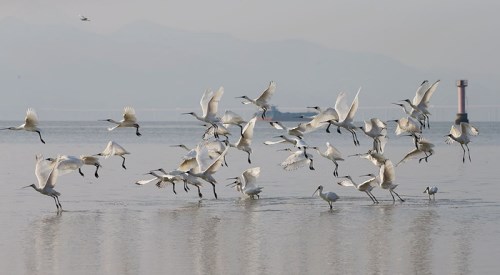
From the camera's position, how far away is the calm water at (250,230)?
1950 centimetres

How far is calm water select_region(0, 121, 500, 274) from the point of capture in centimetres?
1950

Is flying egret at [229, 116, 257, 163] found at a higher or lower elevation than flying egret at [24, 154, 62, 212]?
higher

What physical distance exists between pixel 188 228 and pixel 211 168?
3.30 metres

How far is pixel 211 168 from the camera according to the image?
2795 cm

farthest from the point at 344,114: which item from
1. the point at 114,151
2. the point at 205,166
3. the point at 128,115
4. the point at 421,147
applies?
the point at 114,151

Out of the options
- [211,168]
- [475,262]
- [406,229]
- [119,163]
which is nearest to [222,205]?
[211,168]

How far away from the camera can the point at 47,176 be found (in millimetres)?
28672

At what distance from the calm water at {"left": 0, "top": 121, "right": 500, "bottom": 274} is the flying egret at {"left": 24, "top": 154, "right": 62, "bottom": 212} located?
0.58 meters

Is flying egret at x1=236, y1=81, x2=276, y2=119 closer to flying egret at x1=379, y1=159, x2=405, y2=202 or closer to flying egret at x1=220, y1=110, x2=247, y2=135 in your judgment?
flying egret at x1=220, y1=110, x2=247, y2=135

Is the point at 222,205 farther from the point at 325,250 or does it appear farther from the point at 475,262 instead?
the point at 475,262

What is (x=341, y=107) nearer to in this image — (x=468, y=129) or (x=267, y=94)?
(x=267, y=94)

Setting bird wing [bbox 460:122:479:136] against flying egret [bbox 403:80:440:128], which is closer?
flying egret [bbox 403:80:440:128]

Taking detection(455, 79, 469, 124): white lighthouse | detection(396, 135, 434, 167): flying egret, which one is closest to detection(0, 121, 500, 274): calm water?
detection(396, 135, 434, 167): flying egret

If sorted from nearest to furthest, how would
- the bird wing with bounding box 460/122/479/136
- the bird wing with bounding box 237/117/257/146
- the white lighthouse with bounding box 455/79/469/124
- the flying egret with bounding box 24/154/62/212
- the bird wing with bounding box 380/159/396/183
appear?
the flying egret with bounding box 24/154/62/212 → the bird wing with bounding box 380/159/396/183 → the bird wing with bounding box 237/117/257/146 → the bird wing with bounding box 460/122/479/136 → the white lighthouse with bounding box 455/79/469/124
